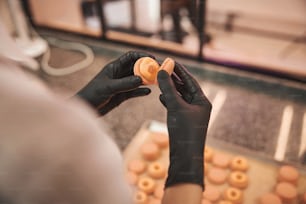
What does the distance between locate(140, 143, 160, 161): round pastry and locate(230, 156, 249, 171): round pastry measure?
0.71ft

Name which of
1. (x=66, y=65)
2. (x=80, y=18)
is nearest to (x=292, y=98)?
(x=66, y=65)

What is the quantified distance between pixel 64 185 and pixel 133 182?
2.25 ft

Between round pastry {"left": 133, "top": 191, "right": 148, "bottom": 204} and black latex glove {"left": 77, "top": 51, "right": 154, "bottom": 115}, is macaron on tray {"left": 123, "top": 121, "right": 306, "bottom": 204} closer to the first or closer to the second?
round pastry {"left": 133, "top": 191, "right": 148, "bottom": 204}

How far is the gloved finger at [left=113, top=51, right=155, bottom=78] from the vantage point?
2.43 ft

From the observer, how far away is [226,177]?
3.21 ft

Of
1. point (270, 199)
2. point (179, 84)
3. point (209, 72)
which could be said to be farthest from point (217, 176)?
point (209, 72)

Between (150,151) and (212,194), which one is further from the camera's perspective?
(150,151)

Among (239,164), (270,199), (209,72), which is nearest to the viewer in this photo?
(270,199)

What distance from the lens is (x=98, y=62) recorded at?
1.41 metres

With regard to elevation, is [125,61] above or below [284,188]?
above

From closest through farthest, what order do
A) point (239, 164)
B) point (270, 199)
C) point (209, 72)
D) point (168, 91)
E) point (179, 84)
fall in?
point (168, 91)
point (179, 84)
point (270, 199)
point (239, 164)
point (209, 72)

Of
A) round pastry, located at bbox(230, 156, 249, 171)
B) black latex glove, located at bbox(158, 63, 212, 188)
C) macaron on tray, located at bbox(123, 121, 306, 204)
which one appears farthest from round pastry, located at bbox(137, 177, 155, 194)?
black latex glove, located at bbox(158, 63, 212, 188)

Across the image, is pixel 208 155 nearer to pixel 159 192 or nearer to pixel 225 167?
pixel 225 167

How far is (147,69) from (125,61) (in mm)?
83
